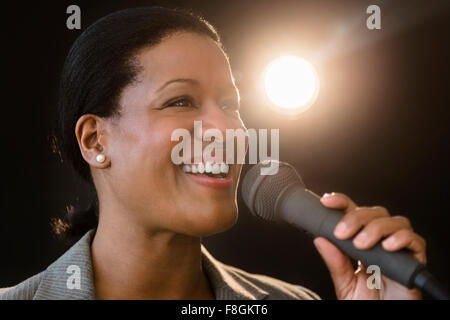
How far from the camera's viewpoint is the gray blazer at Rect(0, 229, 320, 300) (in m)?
1.30

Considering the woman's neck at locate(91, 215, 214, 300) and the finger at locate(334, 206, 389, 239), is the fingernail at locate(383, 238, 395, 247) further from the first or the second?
the woman's neck at locate(91, 215, 214, 300)

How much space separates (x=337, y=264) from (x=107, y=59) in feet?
2.93

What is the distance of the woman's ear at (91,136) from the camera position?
4.48 feet

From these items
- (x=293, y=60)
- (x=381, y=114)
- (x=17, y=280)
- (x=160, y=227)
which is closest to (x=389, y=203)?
(x=381, y=114)

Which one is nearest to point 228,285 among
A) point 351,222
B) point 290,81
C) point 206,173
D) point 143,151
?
point 206,173

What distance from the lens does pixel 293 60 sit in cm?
221

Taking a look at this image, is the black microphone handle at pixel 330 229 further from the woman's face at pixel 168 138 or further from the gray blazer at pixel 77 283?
the gray blazer at pixel 77 283

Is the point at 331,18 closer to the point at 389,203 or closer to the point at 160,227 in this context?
the point at 389,203

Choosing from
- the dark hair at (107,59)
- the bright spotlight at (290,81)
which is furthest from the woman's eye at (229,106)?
the bright spotlight at (290,81)

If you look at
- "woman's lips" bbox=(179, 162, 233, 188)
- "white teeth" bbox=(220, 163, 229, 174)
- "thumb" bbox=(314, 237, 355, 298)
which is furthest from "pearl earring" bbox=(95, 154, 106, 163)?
"thumb" bbox=(314, 237, 355, 298)

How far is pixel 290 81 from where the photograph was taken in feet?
7.13

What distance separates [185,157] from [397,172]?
1.57 m

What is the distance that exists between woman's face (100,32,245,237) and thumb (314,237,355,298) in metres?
0.31

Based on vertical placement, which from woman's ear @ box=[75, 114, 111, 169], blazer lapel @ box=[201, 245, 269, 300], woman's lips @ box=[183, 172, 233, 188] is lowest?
blazer lapel @ box=[201, 245, 269, 300]
